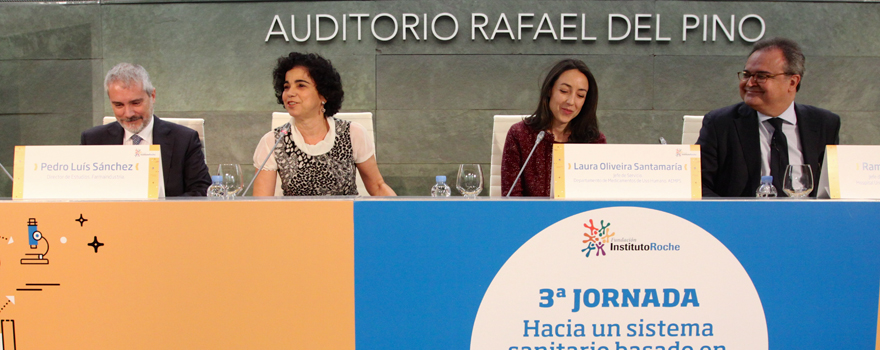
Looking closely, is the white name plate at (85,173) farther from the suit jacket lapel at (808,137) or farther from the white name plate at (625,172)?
the suit jacket lapel at (808,137)

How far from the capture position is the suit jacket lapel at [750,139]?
183cm

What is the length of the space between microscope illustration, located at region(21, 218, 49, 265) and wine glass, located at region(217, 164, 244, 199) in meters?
0.38

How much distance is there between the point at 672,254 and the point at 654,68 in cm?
244

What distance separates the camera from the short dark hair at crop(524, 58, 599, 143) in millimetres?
2107

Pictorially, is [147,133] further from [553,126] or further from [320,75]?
[553,126]

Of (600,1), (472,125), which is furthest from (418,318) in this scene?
(600,1)

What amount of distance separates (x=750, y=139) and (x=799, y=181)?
0.55 meters

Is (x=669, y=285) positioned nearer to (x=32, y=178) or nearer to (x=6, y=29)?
(x=32, y=178)

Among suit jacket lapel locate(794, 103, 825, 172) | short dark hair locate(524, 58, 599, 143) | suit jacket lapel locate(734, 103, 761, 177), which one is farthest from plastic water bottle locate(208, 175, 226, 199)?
suit jacket lapel locate(794, 103, 825, 172)

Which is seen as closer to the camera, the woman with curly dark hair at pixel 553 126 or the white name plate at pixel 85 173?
the white name plate at pixel 85 173

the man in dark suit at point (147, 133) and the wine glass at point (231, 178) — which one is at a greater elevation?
the man in dark suit at point (147, 133)

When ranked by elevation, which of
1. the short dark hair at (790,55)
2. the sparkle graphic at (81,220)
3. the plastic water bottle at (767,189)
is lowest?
the sparkle graphic at (81,220)

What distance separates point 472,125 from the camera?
3.35m

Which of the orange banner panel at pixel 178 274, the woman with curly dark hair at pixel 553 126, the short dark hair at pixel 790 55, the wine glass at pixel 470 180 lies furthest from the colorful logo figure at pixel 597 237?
the short dark hair at pixel 790 55
